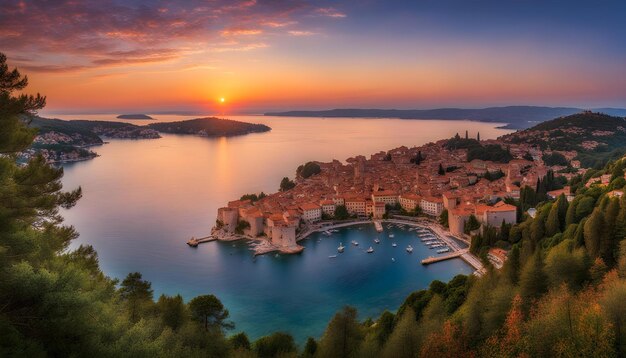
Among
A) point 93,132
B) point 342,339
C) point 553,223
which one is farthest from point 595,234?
point 93,132

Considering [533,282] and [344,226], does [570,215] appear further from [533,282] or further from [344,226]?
[344,226]

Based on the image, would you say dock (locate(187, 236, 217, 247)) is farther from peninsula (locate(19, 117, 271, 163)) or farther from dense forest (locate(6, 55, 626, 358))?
peninsula (locate(19, 117, 271, 163))

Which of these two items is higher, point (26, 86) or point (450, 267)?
point (26, 86)

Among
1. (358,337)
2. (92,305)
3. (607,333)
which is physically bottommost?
(358,337)

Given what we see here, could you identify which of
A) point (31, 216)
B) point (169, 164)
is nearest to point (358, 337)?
point (31, 216)

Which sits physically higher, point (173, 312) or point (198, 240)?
point (173, 312)

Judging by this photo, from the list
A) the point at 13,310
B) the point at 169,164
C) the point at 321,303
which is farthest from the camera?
the point at 169,164

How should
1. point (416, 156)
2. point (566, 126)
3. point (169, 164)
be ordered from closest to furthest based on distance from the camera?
1. point (416, 156)
2. point (169, 164)
3. point (566, 126)

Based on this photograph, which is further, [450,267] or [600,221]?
[450,267]

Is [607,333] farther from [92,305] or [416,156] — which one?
[416,156]
